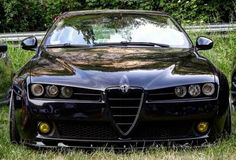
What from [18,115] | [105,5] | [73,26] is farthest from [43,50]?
[105,5]

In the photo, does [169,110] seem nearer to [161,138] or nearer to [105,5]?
[161,138]

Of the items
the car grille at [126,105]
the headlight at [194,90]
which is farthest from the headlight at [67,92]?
the headlight at [194,90]

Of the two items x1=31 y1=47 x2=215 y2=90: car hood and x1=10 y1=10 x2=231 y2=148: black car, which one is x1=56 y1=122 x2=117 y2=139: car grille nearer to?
x1=10 y1=10 x2=231 y2=148: black car

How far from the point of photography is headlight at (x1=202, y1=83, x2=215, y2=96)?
17.6 feet

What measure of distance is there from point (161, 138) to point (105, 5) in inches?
607

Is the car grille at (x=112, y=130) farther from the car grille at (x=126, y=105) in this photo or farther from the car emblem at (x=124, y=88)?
the car emblem at (x=124, y=88)

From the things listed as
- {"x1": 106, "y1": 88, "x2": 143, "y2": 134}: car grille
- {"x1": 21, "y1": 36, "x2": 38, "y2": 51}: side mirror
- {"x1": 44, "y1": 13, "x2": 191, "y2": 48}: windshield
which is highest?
{"x1": 44, "y1": 13, "x2": 191, "y2": 48}: windshield

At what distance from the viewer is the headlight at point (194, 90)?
533 cm

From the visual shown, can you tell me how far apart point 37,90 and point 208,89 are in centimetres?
149

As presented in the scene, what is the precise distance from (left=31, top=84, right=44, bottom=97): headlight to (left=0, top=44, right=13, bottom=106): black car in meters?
1.93

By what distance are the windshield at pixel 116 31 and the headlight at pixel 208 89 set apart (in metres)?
1.25

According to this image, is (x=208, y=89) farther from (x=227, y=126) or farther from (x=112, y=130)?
(x=112, y=130)

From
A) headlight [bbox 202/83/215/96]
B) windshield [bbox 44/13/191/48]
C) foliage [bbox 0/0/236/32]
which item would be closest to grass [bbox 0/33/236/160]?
headlight [bbox 202/83/215/96]

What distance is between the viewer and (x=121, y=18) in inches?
283
